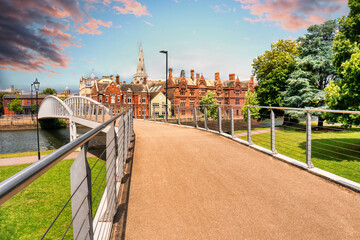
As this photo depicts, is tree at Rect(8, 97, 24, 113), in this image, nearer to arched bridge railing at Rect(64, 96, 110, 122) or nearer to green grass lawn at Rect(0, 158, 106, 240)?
arched bridge railing at Rect(64, 96, 110, 122)

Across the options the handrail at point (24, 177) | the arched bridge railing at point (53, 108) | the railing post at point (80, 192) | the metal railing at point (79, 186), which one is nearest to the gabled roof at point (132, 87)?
Answer: the arched bridge railing at point (53, 108)

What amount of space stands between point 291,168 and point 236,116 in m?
75.1

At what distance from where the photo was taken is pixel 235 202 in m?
4.07

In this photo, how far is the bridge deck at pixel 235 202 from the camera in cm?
325

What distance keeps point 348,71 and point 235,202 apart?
1168 centimetres

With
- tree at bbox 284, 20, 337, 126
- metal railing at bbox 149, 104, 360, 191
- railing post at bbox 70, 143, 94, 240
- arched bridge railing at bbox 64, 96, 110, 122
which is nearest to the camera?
railing post at bbox 70, 143, 94, 240

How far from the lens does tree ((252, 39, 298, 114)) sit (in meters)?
30.9

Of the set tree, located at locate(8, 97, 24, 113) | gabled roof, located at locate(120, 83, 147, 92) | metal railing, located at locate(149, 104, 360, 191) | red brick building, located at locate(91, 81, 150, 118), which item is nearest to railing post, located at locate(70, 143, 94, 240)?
metal railing, located at locate(149, 104, 360, 191)

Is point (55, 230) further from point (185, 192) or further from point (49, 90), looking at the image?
point (49, 90)

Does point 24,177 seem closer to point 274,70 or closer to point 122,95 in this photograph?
point 274,70

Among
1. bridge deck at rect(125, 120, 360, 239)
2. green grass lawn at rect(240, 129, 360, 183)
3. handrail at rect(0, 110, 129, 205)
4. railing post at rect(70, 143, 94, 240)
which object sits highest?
handrail at rect(0, 110, 129, 205)

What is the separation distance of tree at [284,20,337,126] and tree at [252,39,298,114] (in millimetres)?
2813

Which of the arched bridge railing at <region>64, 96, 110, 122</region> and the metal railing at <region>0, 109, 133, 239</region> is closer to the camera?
the metal railing at <region>0, 109, 133, 239</region>

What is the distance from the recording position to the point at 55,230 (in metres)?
8.24
